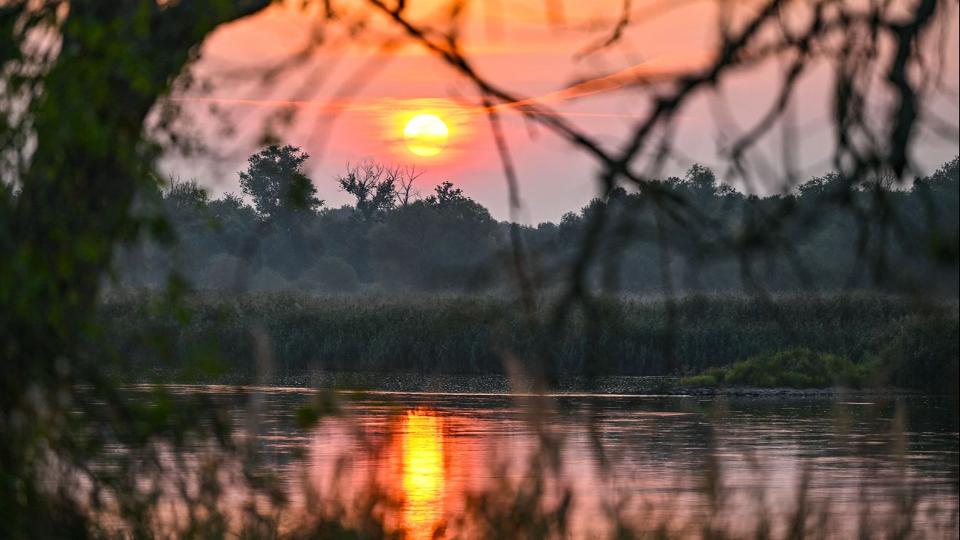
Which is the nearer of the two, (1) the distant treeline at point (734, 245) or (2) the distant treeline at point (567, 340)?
(1) the distant treeline at point (734, 245)

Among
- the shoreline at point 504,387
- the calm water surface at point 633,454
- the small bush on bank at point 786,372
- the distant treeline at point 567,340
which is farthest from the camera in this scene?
the distant treeline at point 567,340

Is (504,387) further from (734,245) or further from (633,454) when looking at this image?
(734,245)

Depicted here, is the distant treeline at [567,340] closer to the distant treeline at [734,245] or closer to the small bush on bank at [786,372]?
the small bush on bank at [786,372]

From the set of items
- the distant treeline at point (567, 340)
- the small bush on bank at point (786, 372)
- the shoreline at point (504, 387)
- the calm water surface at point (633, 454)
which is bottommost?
the calm water surface at point (633, 454)

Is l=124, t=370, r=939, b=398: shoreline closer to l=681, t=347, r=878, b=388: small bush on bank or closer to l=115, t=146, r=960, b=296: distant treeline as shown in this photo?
l=681, t=347, r=878, b=388: small bush on bank

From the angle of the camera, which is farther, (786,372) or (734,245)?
(786,372)

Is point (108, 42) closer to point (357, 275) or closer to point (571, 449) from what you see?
point (571, 449)

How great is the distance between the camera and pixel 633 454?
17594 mm

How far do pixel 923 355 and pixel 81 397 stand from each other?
86.5 ft

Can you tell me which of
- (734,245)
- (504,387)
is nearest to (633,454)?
(504,387)

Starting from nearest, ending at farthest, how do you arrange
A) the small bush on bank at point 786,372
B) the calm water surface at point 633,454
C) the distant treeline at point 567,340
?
the calm water surface at point 633,454 → the small bush on bank at point 786,372 → the distant treeline at point 567,340

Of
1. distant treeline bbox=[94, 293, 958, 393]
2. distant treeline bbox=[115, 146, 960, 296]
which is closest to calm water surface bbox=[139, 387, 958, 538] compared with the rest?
distant treeline bbox=[115, 146, 960, 296]

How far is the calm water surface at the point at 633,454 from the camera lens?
8.05 meters

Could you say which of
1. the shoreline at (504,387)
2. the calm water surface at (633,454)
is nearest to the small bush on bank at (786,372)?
the shoreline at (504,387)
